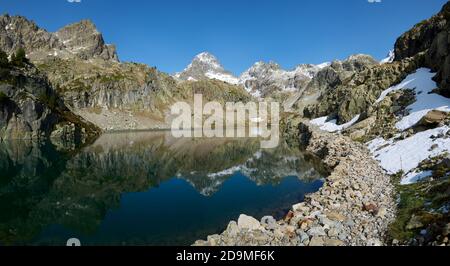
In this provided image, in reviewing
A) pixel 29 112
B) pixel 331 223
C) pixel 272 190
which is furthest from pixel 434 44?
pixel 29 112

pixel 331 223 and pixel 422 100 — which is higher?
pixel 422 100

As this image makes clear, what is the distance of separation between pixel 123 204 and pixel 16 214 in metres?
10.6

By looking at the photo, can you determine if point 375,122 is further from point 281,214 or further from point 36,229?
point 36,229

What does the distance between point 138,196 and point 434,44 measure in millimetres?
71448

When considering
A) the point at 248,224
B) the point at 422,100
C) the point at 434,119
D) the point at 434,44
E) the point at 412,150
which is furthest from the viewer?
the point at 434,44

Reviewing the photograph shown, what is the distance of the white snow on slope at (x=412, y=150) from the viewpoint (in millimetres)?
33562

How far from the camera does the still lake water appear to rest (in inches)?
1136

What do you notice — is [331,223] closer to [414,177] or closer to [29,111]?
[414,177]

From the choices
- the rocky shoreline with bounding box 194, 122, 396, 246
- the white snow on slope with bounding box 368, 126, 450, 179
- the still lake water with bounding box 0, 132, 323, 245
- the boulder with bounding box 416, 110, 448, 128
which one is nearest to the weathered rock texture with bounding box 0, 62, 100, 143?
the still lake water with bounding box 0, 132, 323, 245

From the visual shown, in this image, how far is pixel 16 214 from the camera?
35.0 metres

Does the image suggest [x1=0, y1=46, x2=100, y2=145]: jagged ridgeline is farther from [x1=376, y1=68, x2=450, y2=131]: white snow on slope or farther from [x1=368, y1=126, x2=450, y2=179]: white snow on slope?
[x1=368, y1=126, x2=450, y2=179]: white snow on slope

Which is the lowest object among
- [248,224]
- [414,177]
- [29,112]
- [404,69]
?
[248,224]

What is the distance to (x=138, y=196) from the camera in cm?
4431
